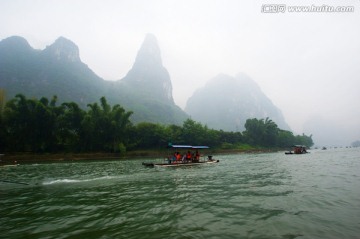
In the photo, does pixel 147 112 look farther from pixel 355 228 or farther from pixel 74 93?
pixel 355 228

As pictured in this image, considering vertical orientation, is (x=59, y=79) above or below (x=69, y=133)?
above

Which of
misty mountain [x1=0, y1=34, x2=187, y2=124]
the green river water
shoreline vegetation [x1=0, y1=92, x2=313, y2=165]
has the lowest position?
the green river water

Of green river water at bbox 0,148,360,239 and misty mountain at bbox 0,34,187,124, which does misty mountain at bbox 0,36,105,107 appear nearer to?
misty mountain at bbox 0,34,187,124

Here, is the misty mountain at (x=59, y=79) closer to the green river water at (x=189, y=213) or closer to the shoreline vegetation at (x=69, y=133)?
the shoreline vegetation at (x=69, y=133)

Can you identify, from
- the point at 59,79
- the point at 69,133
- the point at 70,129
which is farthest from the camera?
the point at 59,79

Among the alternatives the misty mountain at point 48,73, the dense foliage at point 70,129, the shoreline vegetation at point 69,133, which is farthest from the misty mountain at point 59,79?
the shoreline vegetation at point 69,133

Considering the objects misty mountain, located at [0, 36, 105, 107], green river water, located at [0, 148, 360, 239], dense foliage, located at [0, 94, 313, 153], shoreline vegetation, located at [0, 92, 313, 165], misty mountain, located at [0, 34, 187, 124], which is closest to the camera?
green river water, located at [0, 148, 360, 239]

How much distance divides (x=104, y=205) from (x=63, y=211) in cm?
165

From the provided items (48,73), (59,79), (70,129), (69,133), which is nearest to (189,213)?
(69,133)

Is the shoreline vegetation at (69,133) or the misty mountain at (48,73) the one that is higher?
the misty mountain at (48,73)

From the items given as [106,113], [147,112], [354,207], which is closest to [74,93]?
[147,112]

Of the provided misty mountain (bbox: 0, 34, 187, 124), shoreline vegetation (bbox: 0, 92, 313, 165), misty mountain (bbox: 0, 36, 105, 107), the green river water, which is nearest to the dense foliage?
shoreline vegetation (bbox: 0, 92, 313, 165)

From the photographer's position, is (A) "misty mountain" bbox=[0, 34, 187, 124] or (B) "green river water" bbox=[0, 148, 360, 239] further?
(A) "misty mountain" bbox=[0, 34, 187, 124]

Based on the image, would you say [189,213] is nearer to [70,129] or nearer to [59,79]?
[70,129]
